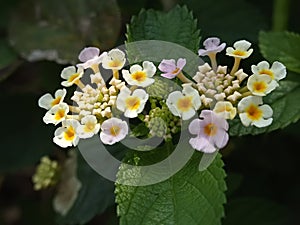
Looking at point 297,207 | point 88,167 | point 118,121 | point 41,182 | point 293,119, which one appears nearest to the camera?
point 118,121

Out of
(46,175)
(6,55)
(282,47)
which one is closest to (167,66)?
(282,47)

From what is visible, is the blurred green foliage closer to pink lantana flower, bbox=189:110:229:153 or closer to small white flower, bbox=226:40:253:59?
small white flower, bbox=226:40:253:59

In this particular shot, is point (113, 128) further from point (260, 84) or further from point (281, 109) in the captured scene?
point (281, 109)

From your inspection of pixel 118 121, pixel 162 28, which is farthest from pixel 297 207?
pixel 118 121

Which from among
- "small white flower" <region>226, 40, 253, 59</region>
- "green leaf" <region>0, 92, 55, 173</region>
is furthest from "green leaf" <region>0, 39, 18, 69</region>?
"small white flower" <region>226, 40, 253, 59</region>

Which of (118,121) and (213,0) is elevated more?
(118,121)

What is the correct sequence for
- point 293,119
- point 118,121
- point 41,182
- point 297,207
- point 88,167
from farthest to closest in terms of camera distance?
point 297,207, point 41,182, point 88,167, point 293,119, point 118,121

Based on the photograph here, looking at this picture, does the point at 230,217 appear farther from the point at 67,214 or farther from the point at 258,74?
the point at 258,74

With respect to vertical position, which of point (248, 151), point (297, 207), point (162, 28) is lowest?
point (297, 207)

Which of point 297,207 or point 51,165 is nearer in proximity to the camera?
point 51,165
